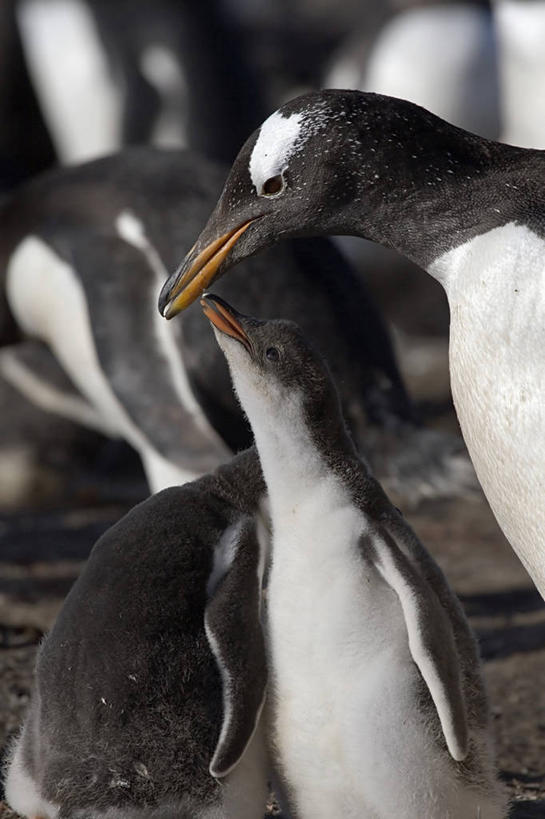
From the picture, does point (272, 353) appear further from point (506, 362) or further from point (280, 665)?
point (280, 665)

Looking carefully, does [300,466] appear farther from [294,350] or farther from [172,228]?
[172,228]

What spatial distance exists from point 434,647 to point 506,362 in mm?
475

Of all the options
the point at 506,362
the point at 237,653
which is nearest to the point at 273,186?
the point at 506,362

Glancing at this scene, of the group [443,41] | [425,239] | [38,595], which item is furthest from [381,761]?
[443,41]

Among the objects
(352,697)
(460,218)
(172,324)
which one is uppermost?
(460,218)

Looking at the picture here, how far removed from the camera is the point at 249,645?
2.60 m

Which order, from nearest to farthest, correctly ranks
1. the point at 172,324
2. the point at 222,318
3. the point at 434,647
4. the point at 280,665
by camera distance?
the point at 434,647 < the point at 280,665 < the point at 222,318 < the point at 172,324

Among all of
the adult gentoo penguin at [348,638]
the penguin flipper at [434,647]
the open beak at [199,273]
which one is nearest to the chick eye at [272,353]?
the adult gentoo penguin at [348,638]

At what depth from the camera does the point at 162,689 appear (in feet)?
8.48

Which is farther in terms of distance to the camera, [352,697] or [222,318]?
[222,318]

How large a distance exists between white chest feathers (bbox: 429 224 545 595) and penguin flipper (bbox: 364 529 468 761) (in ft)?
0.70

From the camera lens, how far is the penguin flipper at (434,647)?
98.4 inches

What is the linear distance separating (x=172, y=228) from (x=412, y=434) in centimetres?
88

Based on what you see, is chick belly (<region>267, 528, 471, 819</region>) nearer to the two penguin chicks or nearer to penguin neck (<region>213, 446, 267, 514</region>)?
the two penguin chicks
